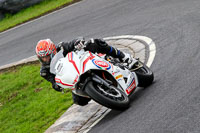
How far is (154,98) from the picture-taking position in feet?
21.1

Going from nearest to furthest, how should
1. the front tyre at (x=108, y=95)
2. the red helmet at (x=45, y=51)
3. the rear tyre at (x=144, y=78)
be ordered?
the front tyre at (x=108, y=95) → the red helmet at (x=45, y=51) → the rear tyre at (x=144, y=78)

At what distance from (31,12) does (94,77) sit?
44.3 ft

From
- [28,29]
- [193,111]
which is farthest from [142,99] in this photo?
[28,29]

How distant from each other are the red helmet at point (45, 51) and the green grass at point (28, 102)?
1.61 metres

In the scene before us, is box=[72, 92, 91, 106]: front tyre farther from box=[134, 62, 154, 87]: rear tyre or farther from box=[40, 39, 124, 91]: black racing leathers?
box=[134, 62, 154, 87]: rear tyre

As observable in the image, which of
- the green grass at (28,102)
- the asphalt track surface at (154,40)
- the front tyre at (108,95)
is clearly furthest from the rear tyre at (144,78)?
the green grass at (28,102)

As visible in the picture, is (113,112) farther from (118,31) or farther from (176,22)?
(118,31)

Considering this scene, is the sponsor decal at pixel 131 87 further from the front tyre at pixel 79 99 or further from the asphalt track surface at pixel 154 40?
the front tyre at pixel 79 99

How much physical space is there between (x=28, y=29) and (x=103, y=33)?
5410 mm

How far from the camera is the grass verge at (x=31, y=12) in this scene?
18.0m

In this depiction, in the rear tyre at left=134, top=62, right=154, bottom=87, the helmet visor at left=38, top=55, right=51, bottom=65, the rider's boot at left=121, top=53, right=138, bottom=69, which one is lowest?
the rear tyre at left=134, top=62, right=154, bottom=87

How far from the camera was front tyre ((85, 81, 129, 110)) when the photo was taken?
597cm

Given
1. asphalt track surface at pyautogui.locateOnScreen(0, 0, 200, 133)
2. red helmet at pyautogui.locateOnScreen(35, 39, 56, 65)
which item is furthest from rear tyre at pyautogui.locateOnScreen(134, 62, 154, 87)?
red helmet at pyautogui.locateOnScreen(35, 39, 56, 65)

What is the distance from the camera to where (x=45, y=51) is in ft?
21.9
